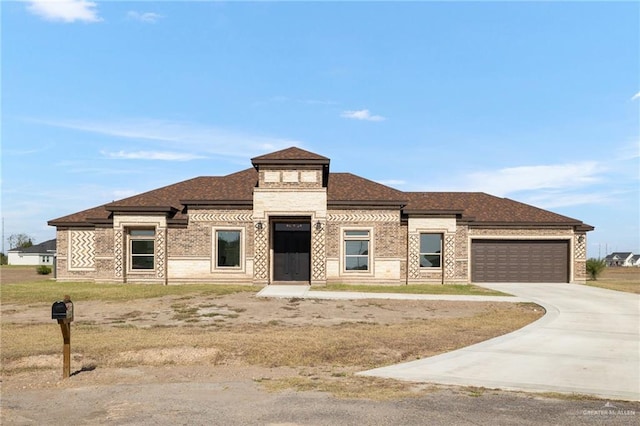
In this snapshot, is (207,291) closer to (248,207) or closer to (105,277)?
(248,207)

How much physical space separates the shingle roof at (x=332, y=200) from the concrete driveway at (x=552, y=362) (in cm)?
1392

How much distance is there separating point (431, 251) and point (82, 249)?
20.4 metres

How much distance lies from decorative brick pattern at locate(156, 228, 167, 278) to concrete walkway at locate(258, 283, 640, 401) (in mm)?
19382

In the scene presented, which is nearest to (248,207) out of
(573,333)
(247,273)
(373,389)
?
(247,273)

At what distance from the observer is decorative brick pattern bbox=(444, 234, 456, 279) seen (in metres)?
28.8

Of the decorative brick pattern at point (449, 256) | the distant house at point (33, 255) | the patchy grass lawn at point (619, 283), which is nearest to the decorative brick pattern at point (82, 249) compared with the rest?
the decorative brick pattern at point (449, 256)

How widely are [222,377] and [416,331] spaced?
20.6 ft

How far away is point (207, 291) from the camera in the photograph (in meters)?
23.2

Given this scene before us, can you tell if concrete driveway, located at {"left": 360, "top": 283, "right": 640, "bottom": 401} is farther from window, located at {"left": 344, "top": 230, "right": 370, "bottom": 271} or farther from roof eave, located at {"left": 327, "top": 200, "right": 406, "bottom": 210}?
window, located at {"left": 344, "top": 230, "right": 370, "bottom": 271}

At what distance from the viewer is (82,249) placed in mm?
29875

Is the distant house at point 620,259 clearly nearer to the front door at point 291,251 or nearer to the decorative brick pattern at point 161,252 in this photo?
the front door at point 291,251

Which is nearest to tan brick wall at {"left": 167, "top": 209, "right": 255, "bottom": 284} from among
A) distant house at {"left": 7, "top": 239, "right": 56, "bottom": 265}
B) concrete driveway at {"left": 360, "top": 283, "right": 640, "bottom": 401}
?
concrete driveway at {"left": 360, "top": 283, "right": 640, "bottom": 401}

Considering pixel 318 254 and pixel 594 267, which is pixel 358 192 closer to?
pixel 318 254

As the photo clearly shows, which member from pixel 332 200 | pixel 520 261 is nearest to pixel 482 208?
pixel 520 261
